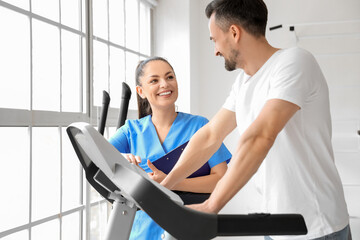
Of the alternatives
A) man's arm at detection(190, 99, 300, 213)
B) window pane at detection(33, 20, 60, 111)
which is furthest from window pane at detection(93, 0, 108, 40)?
Answer: man's arm at detection(190, 99, 300, 213)

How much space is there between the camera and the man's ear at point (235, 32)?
1269 millimetres

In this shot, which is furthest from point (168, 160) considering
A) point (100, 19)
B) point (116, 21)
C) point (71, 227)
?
point (116, 21)

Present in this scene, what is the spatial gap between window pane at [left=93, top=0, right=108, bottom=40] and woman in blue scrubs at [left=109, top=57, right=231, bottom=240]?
0.95 meters

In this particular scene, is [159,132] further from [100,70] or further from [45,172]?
[100,70]

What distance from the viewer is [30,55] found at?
6.33 feet

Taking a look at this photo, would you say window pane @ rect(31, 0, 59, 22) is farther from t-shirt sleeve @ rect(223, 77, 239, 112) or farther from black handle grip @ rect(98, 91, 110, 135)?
t-shirt sleeve @ rect(223, 77, 239, 112)

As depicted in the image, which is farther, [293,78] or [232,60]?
[232,60]

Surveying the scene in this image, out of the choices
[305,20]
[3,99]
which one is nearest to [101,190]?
[3,99]

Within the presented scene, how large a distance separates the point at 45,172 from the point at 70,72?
0.56 m

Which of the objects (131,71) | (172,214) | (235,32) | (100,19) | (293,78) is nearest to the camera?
(172,214)

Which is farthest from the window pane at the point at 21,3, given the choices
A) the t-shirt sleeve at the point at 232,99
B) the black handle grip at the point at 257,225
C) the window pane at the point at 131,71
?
the black handle grip at the point at 257,225

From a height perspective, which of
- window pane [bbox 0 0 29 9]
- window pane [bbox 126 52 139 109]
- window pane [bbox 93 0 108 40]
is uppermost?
window pane [bbox 93 0 108 40]

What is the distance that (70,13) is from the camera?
2.32 m

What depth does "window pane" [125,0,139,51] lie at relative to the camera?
313 centimetres
